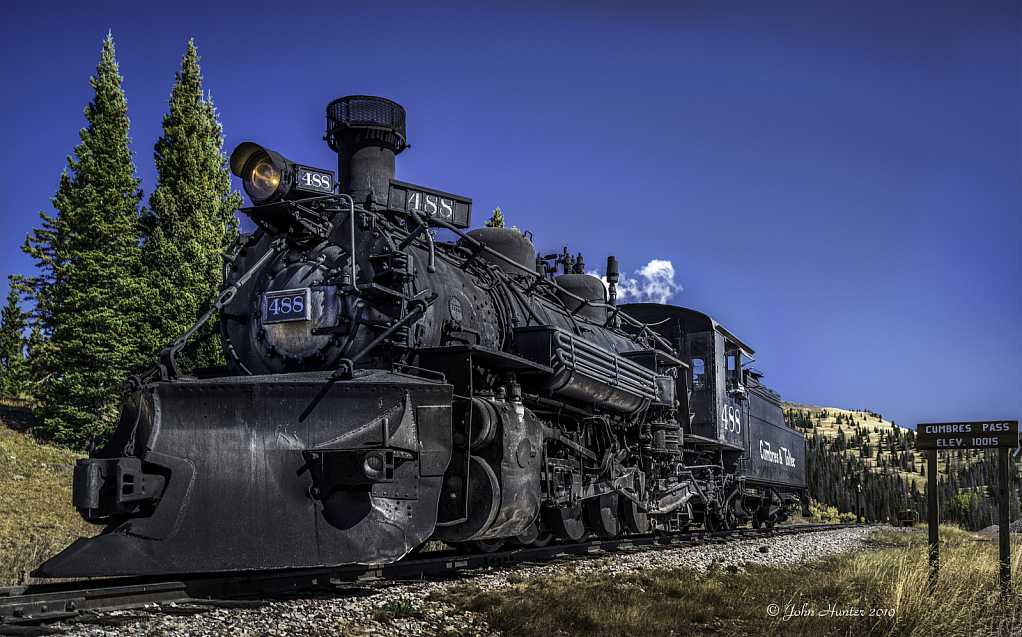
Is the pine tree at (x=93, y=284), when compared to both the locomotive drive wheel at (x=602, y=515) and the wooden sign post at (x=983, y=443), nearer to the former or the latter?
the locomotive drive wheel at (x=602, y=515)

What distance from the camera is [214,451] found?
614 centimetres

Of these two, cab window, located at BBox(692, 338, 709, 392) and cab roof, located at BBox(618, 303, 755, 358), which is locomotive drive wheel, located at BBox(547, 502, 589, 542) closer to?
cab window, located at BBox(692, 338, 709, 392)

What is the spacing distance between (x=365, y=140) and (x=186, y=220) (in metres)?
19.1

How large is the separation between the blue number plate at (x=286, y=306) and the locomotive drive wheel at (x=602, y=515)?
485 centimetres

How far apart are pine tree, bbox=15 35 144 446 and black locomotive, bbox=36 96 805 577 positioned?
53.6ft

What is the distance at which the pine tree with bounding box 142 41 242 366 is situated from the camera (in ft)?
76.5

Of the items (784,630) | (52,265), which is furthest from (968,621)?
(52,265)

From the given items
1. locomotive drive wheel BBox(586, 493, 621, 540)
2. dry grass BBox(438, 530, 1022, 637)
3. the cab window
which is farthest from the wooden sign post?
the cab window

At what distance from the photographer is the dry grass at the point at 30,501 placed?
9.69m

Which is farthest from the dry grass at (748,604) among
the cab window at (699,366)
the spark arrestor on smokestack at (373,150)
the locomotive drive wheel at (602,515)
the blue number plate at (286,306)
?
the cab window at (699,366)

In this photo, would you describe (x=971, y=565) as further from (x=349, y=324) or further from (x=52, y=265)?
(x=52, y=265)

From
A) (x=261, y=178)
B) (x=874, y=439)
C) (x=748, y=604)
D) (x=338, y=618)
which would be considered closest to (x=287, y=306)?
(x=261, y=178)

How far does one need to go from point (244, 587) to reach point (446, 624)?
1685 mm

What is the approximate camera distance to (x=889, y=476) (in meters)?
71.6
